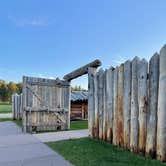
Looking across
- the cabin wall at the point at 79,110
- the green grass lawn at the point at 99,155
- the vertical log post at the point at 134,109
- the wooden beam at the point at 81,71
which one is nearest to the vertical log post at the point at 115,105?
the green grass lawn at the point at 99,155

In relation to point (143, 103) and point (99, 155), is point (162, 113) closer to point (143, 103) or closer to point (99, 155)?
point (143, 103)

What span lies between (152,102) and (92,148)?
1834 mm

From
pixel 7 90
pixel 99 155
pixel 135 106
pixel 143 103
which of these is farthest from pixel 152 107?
pixel 7 90

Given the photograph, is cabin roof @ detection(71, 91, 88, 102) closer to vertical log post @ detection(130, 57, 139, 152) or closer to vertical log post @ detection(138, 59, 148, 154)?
vertical log post @ detection(130, 57, 139, 152)

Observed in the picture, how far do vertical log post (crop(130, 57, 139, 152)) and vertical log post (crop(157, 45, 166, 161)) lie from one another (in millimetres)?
622

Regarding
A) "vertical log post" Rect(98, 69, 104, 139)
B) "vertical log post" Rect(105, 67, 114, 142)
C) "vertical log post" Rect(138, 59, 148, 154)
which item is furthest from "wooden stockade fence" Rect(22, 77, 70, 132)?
"vertical log post" Rect(138, 59, 148, 154)

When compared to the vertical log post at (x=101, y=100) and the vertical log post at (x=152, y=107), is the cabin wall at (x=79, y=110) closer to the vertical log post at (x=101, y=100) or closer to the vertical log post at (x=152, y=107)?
the vertical log post at (x=101, y=100)

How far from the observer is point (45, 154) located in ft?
15.0

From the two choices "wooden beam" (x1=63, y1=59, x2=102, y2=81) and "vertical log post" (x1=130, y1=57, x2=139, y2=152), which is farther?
"wooden beam" (x1=63, y1=59, x2=102, y2=81)

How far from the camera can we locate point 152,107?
4.04 meters

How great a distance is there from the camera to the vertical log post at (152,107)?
397 cm

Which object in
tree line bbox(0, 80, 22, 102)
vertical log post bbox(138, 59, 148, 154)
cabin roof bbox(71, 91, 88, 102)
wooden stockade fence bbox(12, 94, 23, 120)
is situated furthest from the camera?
tree line bbox(0, 80, 22, 102)

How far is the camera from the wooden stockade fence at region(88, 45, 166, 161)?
3.87m

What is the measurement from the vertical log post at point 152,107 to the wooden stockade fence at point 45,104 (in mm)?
5550
